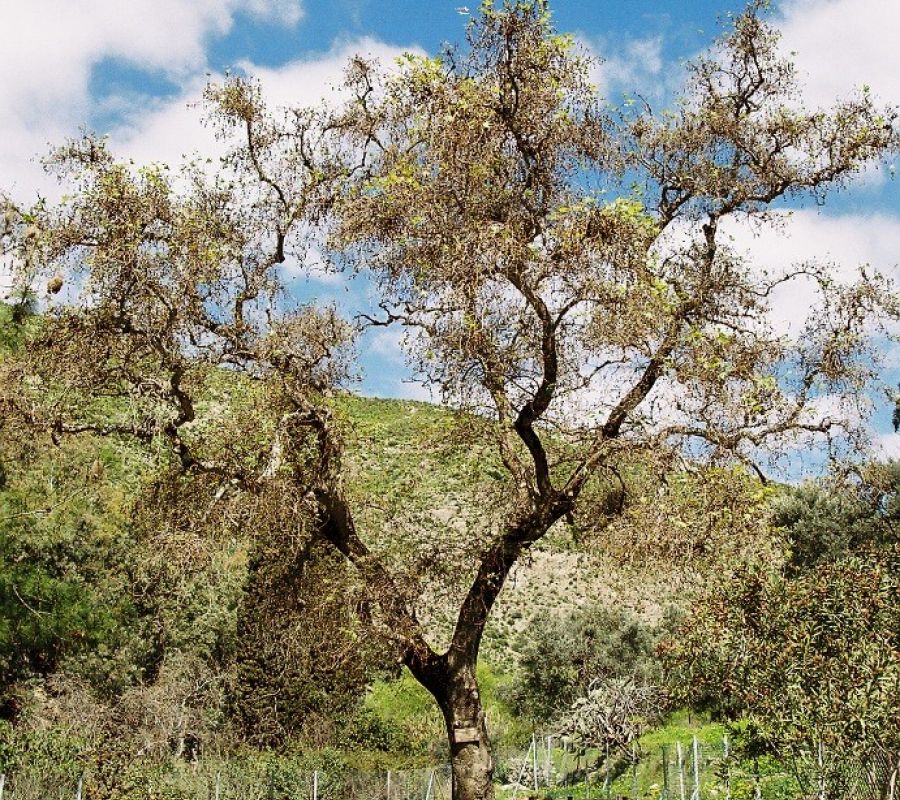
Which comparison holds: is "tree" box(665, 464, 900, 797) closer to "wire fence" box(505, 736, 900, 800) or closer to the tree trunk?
"wire fence" box(505, 736, 900, 800)

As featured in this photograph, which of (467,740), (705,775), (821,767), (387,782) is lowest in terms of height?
(387,782)

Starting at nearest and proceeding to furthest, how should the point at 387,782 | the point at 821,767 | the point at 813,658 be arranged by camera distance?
the point at 821,767
the point at 813,658
the point at 387,782

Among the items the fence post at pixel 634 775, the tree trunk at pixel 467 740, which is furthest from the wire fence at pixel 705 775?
the tree trunk at pixel 467 740

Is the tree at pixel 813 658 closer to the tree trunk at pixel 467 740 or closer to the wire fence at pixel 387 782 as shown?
the tree trunk at pixel 467 740

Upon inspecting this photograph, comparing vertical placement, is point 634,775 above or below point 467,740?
below

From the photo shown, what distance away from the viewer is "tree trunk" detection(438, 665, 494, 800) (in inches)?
459

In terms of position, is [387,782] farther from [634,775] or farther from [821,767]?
[821,767]

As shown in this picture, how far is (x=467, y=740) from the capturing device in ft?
38.8


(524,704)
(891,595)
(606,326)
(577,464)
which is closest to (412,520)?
(577,464)

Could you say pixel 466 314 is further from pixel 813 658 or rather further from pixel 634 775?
pixel 634 775

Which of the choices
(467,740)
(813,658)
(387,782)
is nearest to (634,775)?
(387,782)

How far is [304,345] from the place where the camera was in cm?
1234

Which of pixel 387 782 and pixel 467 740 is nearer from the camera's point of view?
pixel 467 740

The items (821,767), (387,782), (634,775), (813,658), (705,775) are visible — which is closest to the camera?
(821,767)
